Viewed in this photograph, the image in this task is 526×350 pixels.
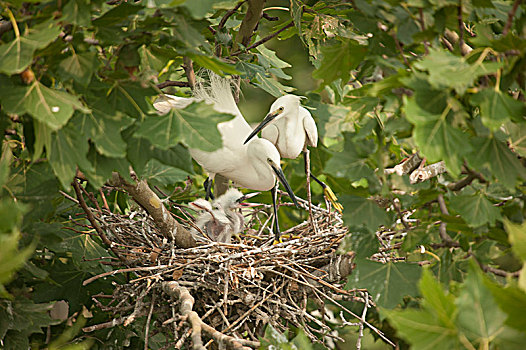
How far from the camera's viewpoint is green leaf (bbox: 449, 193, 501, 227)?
123 cm

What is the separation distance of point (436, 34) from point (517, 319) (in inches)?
26.1

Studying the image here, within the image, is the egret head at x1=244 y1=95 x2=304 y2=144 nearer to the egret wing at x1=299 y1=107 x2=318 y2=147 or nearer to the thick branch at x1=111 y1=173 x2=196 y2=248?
the egret wing at x1=299 y1=107 x2=318 y2=147

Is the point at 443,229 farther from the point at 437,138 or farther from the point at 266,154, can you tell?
the point at 266,154

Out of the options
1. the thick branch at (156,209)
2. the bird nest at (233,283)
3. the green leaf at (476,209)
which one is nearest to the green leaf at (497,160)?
the green leaf at (476,209)

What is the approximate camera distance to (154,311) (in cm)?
189

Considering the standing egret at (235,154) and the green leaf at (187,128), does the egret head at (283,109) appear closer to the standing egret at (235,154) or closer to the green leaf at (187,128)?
the standing egret at (235,154)

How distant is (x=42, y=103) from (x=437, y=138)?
0.76m

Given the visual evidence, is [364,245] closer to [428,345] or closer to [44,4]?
→ [428,345]

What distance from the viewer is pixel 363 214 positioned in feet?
4.28

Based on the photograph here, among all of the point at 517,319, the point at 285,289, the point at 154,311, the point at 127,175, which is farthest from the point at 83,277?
the point at 517,319

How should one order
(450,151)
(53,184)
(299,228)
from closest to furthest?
(450,151)
(53,184)
(299,228)

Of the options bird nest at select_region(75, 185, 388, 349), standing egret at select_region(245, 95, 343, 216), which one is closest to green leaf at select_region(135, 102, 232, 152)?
bird nest at select_region(75, 185, 388, 349)

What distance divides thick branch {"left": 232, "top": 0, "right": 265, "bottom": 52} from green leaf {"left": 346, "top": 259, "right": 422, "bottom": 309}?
1124 mm

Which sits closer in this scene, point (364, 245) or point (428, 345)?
point (428, 345)
